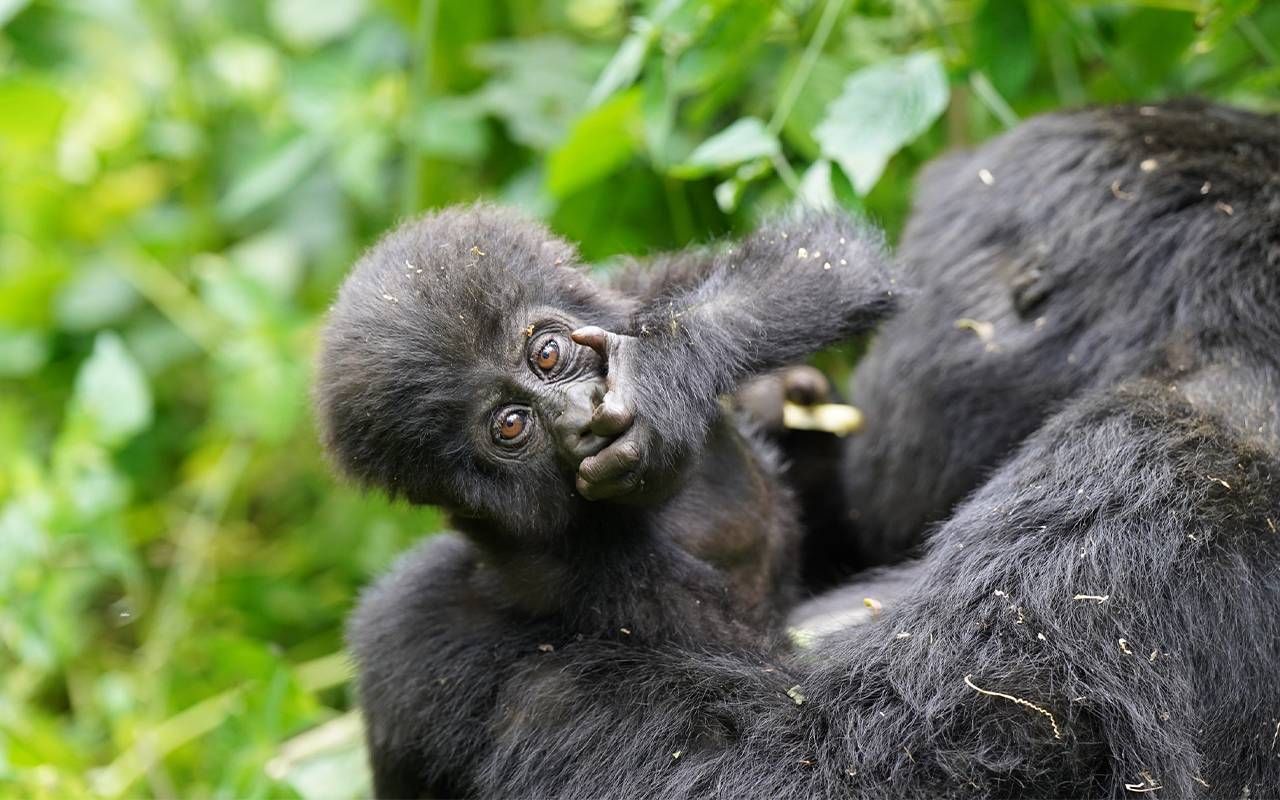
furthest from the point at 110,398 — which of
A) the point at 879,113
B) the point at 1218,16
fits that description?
the point at 1218,16

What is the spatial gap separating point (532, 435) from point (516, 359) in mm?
120

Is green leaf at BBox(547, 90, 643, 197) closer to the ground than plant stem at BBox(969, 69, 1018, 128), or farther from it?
closer to the ground

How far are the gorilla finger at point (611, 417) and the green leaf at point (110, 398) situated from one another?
172 centimetres

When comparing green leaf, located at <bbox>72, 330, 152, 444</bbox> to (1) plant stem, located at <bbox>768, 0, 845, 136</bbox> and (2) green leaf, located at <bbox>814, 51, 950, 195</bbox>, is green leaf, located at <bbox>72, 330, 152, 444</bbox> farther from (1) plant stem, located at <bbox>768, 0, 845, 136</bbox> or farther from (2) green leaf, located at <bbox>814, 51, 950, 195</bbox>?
(2) green leaf, located at <bbox>814, 51, 950, 195</bbox>

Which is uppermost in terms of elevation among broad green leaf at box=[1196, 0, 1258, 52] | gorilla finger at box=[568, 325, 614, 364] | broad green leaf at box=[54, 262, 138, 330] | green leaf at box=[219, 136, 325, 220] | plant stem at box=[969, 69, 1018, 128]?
broad green leaf at box=[1196, 0, 1258, 52]

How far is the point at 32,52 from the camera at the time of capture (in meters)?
4.65

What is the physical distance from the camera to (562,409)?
206cm

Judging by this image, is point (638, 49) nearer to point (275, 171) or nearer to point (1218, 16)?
point (1218, 16)

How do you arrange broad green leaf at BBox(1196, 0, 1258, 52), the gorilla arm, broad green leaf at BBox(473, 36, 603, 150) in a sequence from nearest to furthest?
the gorilla arm → broad green leaf at BBox(1196, 0, 1258, 52) → broad green leaf at BBox(473, 36, 603, 150)

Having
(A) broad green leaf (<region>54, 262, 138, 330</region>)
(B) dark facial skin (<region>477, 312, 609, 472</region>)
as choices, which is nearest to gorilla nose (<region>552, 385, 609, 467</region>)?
(B) dark facial skin (<region>477, 312, 609, 472</region>)

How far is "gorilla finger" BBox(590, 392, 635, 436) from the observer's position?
1963mm

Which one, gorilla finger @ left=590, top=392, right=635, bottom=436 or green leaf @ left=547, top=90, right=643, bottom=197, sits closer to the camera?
gorilla finger @ left=590, top=392, right=635, bottom=436

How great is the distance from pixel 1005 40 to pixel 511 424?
142 centimetres

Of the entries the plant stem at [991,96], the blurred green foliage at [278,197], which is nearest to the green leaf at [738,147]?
the blurred green foliage at [278,197]
